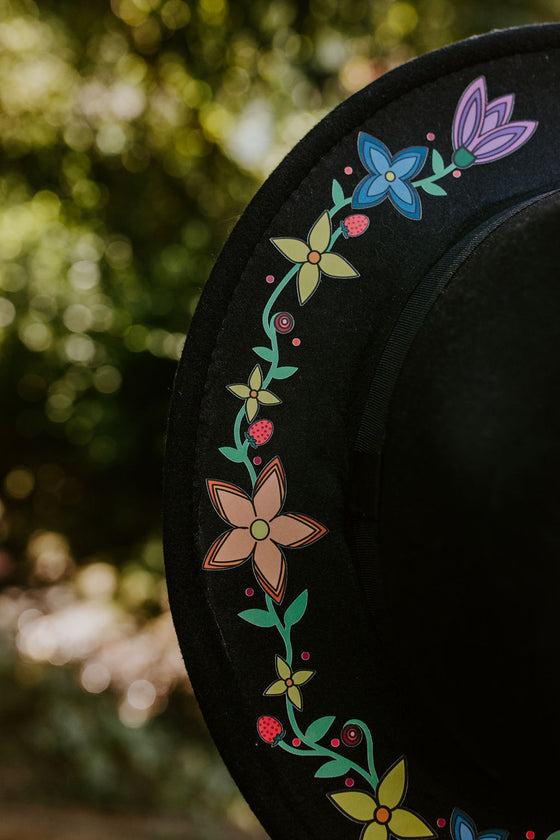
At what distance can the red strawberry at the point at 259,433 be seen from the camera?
21.3 inches

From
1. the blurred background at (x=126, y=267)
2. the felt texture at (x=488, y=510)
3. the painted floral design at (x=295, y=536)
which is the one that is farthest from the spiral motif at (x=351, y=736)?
the blurred background at (x=126, y=267)

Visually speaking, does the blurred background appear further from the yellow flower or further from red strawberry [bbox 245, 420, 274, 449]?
the yellow flower

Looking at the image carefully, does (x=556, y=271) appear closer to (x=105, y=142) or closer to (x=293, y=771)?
(x=293, y=771)

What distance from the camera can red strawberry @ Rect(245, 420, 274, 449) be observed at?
54cm

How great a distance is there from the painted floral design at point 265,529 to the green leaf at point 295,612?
0.04 feet

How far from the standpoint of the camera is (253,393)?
540mm

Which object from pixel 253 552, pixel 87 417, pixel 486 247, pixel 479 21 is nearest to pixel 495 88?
pixel 486 247

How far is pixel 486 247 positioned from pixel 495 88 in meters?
0.20

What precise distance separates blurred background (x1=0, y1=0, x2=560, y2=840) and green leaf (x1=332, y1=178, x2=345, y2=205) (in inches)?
77.0

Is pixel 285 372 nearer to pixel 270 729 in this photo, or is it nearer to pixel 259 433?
pixel 259 433

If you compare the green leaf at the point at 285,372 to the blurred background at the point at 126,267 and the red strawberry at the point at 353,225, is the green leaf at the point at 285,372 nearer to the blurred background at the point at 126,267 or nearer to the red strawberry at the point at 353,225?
the red strawberry at the point at 353,225

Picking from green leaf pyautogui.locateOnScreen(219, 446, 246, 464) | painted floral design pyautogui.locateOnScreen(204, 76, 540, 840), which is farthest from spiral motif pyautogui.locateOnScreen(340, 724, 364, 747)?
green leaf pyautogui.locateOnScreen(219, 446, 246, 464)

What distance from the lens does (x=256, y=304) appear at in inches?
21.3

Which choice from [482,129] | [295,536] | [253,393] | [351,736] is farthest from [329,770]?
[482,129]
